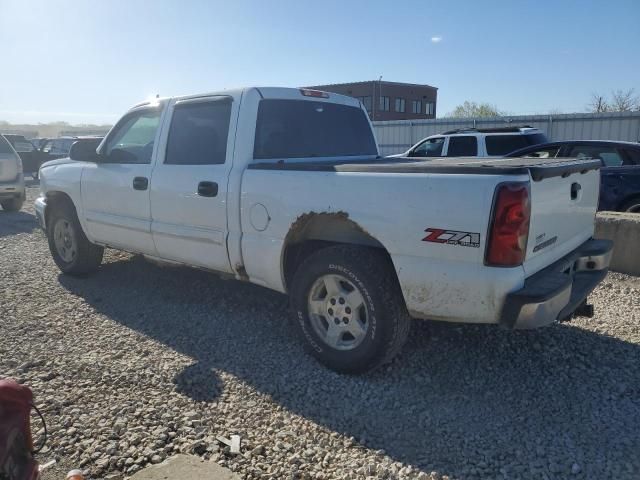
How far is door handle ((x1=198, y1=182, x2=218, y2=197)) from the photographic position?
13.9 ft

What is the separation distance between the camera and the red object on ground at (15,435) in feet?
5.88

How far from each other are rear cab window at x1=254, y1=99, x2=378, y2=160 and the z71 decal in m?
1.78

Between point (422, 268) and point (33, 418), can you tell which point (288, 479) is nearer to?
point (422, 268)

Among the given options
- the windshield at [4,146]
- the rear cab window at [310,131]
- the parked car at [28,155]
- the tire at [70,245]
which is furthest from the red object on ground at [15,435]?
the parked car at [28,155]

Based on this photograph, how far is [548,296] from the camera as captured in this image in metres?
2.94

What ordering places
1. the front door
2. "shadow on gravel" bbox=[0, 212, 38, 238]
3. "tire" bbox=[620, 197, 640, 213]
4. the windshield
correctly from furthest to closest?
→ the windshield < "shadow on gravel" bbox=[0, 212, 38, 238] < "tire" bbox=[620, 197, 640, 213] < the front door

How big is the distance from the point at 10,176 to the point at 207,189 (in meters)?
9.36

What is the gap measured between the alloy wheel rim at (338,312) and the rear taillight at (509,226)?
0.99 metres

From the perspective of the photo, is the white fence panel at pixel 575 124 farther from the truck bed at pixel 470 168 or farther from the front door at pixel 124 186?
the truck bed at pixel 470 168

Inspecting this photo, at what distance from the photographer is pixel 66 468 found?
2764 millimetres

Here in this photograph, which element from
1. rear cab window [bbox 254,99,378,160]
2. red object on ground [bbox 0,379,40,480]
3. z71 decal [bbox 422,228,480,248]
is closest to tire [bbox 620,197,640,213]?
rear cab window [bbox 254,99,378,160]

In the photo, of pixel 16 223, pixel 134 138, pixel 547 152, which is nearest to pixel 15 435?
pixel 134 138

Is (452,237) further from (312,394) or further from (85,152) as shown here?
(85,152)

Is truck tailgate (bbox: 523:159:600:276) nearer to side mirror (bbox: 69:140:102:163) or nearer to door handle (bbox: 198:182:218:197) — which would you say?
door handle (bbox: 198:182:218:197)
